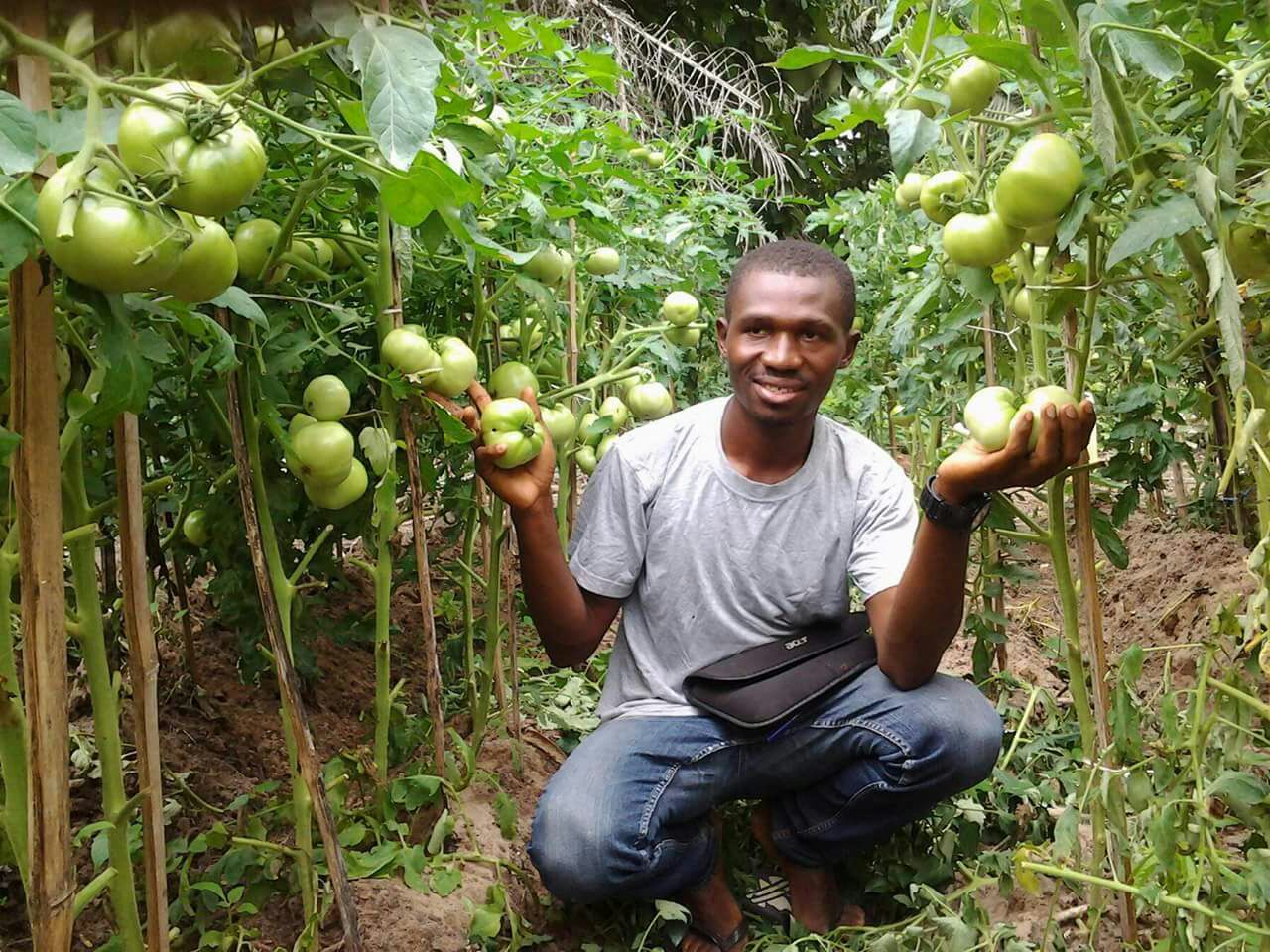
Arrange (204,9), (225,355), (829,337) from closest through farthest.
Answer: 1. (204,9)
2. (225,355)
3. (829,337)

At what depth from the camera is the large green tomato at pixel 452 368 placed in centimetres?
153

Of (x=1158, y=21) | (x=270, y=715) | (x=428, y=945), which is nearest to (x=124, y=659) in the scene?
(x=270, y=715)

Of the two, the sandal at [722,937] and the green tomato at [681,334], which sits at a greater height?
the green tomato at [681,334]

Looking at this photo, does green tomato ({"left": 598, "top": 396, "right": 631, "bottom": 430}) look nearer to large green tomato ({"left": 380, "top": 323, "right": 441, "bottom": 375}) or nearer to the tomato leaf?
large green tomato ({"left": 380, "top": 323, "right": 441, "bottom": 375})

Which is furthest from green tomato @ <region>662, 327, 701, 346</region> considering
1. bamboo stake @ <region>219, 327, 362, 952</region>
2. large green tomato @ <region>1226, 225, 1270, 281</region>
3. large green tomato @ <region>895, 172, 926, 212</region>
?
large green tomato @ <region>1226, 225, 1270, 281</region>

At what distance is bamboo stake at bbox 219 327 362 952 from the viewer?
129cm

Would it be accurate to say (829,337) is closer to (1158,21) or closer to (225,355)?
(1158,21)

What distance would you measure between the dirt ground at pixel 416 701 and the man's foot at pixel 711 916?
0.19 meters

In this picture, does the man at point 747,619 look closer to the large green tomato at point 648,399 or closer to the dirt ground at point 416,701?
the dirt ground at point 416,701

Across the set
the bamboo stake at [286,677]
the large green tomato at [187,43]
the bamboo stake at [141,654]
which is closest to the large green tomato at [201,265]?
the large green tomato at [187,43]

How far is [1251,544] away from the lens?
2.88m

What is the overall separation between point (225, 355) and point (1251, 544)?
262cm

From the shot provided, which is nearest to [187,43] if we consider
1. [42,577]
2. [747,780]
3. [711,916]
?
[42,577]

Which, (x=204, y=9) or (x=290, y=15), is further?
(x=290, y=15)
